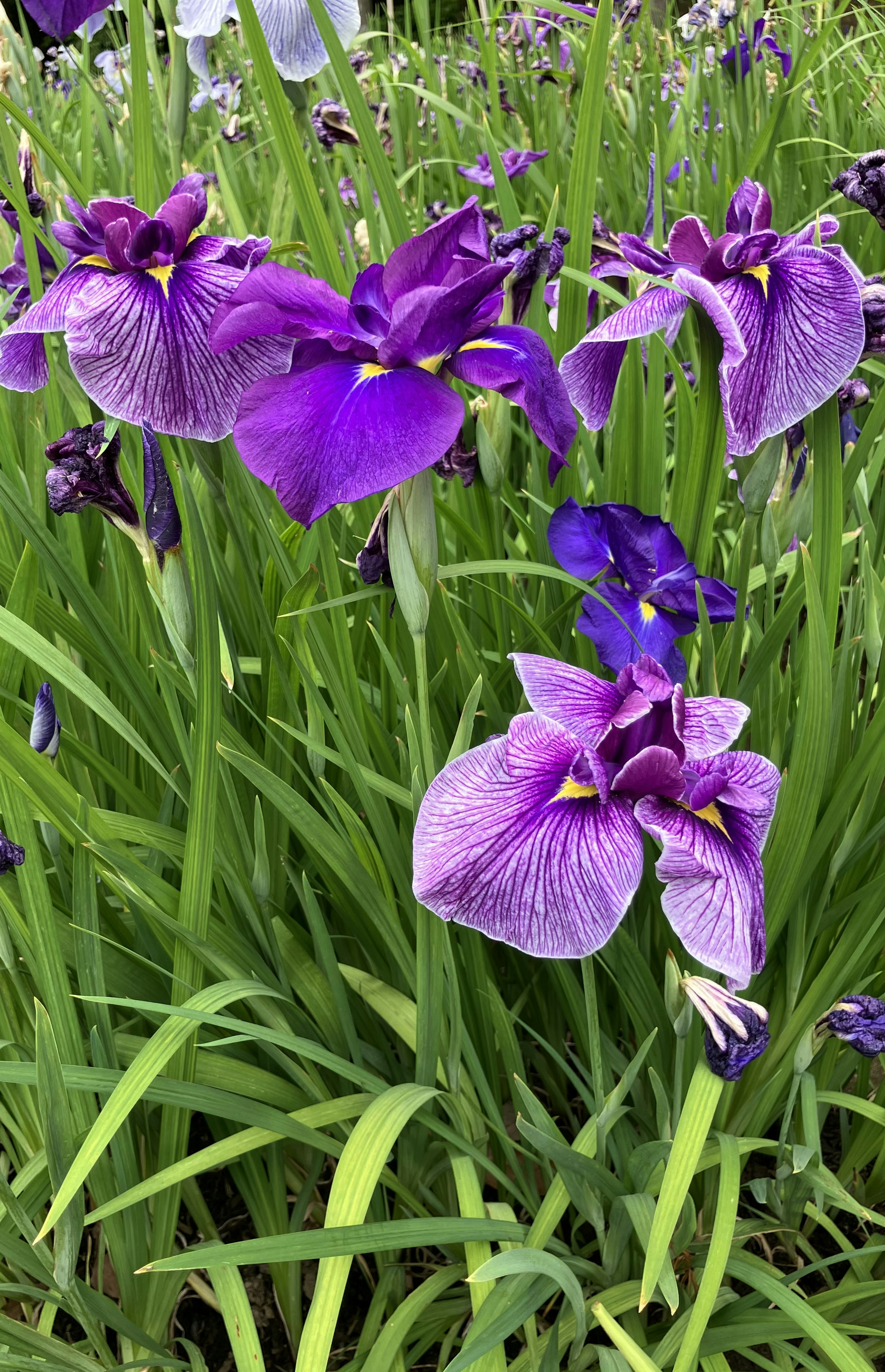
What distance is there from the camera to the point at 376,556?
84 centimetres

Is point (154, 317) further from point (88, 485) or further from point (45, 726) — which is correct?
point (45, 726)

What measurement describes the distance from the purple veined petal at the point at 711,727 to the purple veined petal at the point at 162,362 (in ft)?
1.44

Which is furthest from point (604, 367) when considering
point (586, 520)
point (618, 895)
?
point (618, 895)

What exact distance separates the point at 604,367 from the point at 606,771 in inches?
17.7

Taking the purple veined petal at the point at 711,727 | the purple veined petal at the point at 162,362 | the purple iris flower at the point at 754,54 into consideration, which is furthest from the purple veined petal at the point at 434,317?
the purple iris flower at the point at 754,54

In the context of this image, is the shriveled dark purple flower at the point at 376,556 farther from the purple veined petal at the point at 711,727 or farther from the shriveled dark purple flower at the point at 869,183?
the shriveled dark purple flower at the point at 869,183

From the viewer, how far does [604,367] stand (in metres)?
0.93

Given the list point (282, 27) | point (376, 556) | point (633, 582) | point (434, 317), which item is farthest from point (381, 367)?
point (282, 27)

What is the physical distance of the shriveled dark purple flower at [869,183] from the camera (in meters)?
0.93

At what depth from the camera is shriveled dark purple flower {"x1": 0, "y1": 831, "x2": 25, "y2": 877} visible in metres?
0.82

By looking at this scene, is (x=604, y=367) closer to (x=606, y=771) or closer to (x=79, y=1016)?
(x=606, y=771)

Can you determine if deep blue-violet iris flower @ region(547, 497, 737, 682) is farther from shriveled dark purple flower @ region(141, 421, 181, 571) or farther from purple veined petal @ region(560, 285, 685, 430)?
shriveled dark purple flower @ region(141, 421, 181, 571)

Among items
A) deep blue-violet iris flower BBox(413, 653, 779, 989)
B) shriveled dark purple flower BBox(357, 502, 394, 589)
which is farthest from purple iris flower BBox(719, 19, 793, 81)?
deep blue-violet iris flower BBox(413, 653, 779, 989)

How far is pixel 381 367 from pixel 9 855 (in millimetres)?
528
